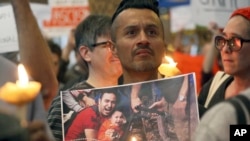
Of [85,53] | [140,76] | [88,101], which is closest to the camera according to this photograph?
[88,101]

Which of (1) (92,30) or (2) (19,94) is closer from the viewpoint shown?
(2) (19,94)

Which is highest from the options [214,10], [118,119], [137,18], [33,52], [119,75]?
[214,10]

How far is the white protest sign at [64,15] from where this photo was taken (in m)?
7.50

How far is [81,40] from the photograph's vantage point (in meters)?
4.84

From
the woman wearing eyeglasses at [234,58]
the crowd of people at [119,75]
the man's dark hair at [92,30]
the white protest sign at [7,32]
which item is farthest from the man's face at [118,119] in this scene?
the white protest sign at [7,32]

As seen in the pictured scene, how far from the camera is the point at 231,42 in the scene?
13.9ft

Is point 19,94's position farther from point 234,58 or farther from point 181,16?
point 181,16

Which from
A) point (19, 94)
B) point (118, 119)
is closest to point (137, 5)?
point (118, 119)

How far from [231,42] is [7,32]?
1.32 meters

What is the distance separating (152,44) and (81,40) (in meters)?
1.17

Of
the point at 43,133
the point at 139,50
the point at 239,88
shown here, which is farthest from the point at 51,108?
the point at 43,133

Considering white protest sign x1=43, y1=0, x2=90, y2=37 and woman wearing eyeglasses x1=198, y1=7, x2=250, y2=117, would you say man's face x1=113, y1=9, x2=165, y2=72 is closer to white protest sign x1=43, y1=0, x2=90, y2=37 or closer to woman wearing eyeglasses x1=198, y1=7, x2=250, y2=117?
woman wearing eyeglasses x1=198, y1=7, x2=250, y2=117

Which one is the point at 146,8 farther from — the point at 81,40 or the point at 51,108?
the point at 81,40

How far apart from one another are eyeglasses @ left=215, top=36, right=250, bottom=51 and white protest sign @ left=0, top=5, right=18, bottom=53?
3.89ft
